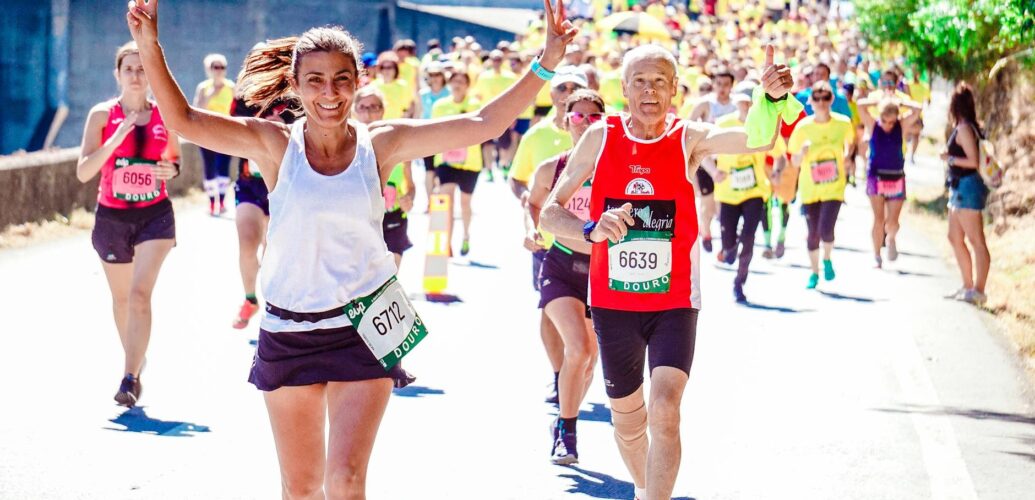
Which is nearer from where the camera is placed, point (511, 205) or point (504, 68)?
point (511, 205)

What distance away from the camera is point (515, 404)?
909 cm

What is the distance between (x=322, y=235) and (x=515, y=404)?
436 centimetres

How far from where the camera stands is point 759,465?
305 inches

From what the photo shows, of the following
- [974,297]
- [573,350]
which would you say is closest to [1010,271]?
[974,297]

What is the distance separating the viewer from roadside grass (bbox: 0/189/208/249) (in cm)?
1569

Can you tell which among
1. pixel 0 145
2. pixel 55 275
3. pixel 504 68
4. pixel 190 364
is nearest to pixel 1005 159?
pixel 504 68

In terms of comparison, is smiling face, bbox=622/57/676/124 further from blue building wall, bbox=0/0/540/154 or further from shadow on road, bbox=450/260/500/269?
blue building wall, bbox=0/0/540/154

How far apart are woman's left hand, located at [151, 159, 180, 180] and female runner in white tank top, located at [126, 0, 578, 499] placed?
3670mm

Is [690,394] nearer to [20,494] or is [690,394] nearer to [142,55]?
[20,494]

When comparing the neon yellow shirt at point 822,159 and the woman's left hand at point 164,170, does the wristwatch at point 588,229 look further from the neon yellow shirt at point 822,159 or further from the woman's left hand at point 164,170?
the neon yellow shirt at point 822,159

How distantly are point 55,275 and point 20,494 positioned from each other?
722 centimetres

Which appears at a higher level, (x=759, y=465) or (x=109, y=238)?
(x=109, y=238)

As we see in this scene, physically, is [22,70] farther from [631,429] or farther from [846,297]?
[631,429]

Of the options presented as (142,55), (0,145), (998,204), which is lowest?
(0,145)
